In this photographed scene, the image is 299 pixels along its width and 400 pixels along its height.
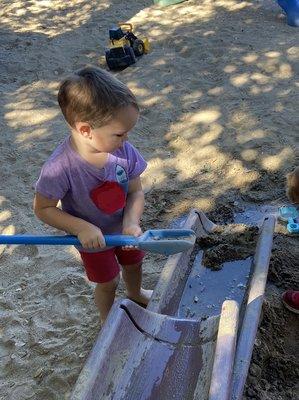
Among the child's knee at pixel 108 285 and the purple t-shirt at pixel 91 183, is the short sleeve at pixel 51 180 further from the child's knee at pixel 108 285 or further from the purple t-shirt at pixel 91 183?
the child's knee at pixel 108 285

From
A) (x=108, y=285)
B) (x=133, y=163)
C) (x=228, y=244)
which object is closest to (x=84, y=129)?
(x=133, y=163)

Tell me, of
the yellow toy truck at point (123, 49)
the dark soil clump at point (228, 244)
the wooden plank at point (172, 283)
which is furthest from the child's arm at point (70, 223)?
the yellow toy truck at point (123, 49)

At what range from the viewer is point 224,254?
2.42 meters

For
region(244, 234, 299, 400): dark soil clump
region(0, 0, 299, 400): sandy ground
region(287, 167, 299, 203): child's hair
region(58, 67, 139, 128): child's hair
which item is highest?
region(58, 67, 139, 128): child's hair

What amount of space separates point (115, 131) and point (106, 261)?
0.56 meters

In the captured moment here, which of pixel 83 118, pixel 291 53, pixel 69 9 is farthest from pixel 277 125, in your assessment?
pixel 69 9

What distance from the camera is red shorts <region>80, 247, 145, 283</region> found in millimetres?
1930

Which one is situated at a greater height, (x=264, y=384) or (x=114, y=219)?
(x=114, y=219)

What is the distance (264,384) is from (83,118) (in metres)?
1.14

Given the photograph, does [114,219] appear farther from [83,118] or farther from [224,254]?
[224,254]

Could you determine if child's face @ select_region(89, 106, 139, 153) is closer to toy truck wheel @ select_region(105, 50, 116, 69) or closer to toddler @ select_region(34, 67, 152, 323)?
toddler @ select_region(34, 67, 152, 323)

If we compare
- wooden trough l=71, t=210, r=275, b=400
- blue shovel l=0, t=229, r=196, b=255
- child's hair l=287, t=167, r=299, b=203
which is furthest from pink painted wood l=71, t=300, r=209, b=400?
child's hair l=287, t=167, r=299, b=203

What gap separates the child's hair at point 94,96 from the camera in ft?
5.08

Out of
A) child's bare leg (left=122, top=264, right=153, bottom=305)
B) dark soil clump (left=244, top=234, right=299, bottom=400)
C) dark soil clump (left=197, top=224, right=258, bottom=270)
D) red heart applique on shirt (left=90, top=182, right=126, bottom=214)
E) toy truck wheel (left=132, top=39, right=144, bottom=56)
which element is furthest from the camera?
toy truck wheel (left=132, top=39, right=144, bottom=56)
